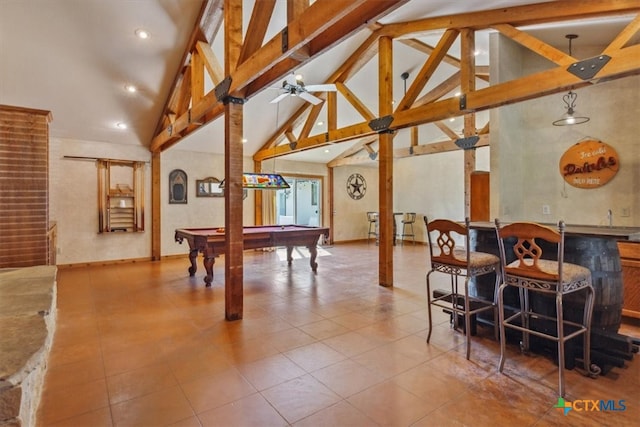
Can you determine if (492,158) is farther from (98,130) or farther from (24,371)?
(98,130)

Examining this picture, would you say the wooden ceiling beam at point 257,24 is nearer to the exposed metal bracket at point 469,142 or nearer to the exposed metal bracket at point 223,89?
the exposed metal bracket at point 223,89

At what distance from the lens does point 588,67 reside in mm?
2891

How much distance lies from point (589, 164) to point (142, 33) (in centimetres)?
622

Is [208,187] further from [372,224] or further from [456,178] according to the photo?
[456,178]

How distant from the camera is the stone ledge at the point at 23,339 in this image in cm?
135

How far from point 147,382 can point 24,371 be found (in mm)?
1016

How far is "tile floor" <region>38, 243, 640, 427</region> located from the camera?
6.34 ft

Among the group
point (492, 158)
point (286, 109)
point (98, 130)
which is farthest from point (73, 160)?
point (492, 158)

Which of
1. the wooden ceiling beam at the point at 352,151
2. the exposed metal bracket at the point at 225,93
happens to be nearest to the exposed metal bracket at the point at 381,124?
the exposed metal bracket at the point at 225,93

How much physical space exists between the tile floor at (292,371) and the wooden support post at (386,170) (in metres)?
0.73

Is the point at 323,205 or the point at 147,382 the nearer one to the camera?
the point at 147,382

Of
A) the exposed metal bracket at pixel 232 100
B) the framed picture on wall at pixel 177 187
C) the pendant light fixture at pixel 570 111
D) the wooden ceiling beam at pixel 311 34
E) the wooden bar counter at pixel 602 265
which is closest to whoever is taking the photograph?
the wooden ceiling beam at pixel 311 34

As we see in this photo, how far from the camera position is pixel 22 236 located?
10.6 feet

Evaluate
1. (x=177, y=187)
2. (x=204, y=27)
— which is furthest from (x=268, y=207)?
(x=204, y=27)
